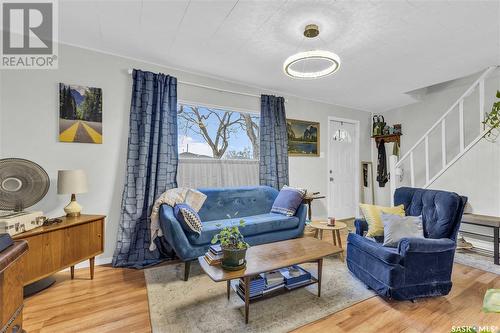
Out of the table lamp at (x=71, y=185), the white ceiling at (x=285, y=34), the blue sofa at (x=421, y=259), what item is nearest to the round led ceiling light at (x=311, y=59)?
the white ceiling at (x=285, y=34)

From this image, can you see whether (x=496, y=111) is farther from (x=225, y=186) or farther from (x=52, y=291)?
(x=52, y=291)

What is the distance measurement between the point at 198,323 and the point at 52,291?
5.00 ft

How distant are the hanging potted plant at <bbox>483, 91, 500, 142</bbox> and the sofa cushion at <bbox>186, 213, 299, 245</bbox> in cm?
285

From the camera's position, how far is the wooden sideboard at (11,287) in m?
1.09

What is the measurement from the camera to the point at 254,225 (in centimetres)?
293

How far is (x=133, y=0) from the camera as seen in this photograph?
205 centimetres

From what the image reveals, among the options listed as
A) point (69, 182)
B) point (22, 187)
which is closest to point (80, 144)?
point (69, 182)

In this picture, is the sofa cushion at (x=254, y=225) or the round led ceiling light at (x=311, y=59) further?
the sofa cushion at (x=254, y=225)

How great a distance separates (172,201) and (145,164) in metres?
0.59

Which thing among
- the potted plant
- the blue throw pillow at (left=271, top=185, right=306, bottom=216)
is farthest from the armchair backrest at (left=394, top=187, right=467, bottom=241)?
the potted plant

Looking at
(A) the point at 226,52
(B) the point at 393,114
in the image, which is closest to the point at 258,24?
(A) the point at 226,52

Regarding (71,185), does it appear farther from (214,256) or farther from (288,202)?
(288,202)

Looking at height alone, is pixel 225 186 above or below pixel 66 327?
above

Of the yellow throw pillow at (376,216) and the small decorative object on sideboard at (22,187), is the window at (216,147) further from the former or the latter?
the yellow throw pillow at (376,216)
